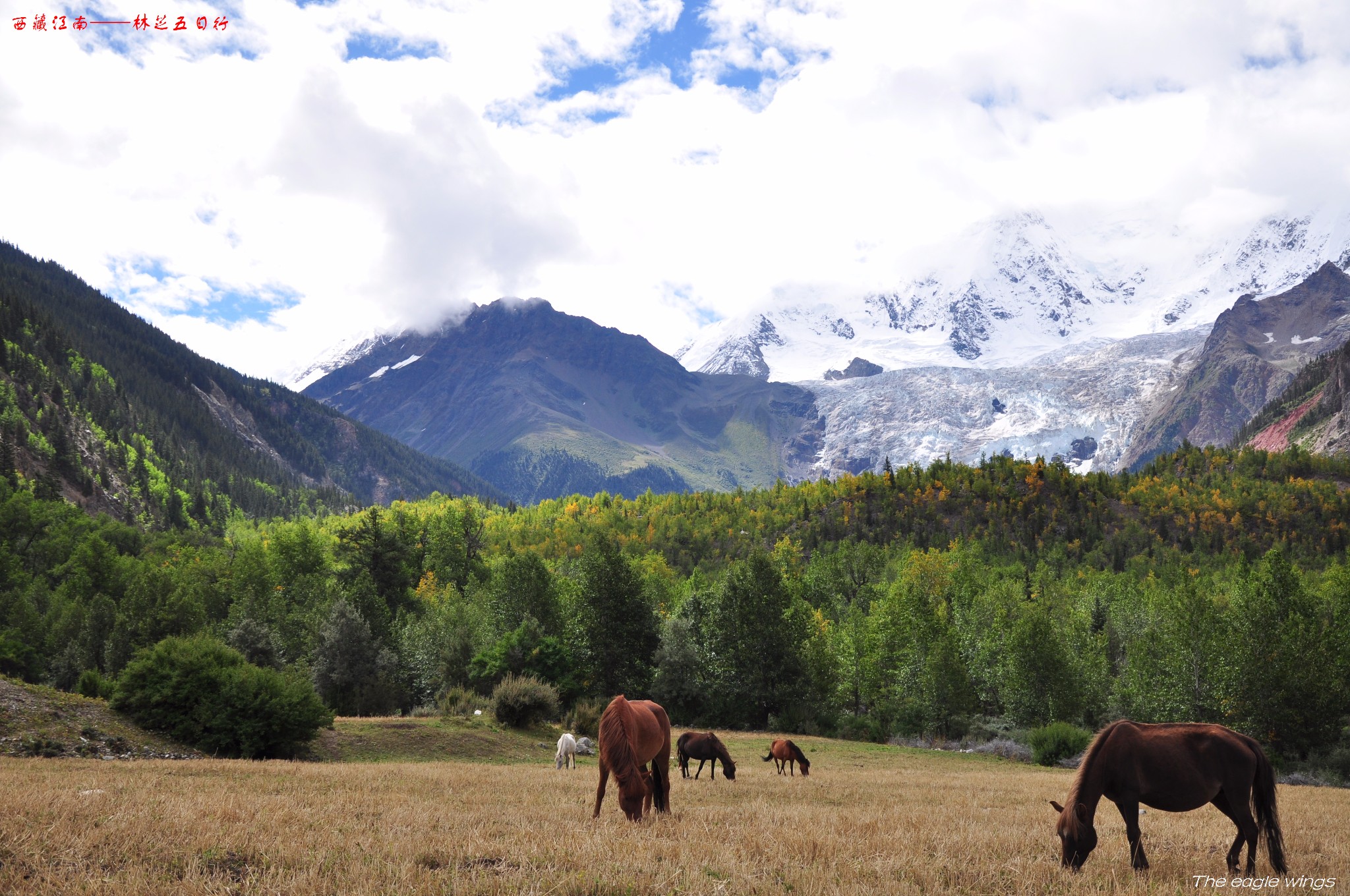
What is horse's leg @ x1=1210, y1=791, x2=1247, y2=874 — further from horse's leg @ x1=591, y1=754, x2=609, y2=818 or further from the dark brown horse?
horse's leg @ x1=591, y1=754, x2=609, y2=818

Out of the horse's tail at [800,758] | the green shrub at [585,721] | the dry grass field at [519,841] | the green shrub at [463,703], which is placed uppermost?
the dry grass field at [519,841]

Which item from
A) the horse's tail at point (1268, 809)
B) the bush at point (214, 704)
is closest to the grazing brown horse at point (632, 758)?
the horse's tail at point (1268, 809)

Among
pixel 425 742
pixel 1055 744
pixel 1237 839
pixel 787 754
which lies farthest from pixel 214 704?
pixel 1055 744

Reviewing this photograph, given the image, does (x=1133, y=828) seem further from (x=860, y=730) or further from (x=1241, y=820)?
(x=860, y=730)

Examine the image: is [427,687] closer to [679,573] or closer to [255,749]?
[255,749]

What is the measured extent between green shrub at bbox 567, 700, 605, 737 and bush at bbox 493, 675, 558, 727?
77.2 inches

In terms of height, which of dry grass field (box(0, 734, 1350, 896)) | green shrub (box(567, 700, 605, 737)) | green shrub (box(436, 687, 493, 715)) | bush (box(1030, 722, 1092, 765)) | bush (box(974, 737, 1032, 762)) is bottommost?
bush (box(974, 737, 1032, 762))

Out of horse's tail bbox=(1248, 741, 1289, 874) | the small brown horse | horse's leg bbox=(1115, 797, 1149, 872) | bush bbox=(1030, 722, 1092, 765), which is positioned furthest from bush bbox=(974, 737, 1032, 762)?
horse's leg bbox=(1115, 797, 1149, 872)

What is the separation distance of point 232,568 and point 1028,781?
92577mm

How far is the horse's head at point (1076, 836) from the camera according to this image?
1165 centimetres

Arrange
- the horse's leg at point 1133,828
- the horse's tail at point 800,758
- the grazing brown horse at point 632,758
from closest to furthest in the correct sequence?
the horse's leg at point 1133,828 → the grazing brown horse at point 632,758 → the horse's tail at point 800,758

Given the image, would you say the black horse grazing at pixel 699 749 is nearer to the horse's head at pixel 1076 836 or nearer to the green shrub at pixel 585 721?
the horse's head at pixel 1076 836

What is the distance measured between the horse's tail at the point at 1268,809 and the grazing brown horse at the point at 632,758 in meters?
9.33

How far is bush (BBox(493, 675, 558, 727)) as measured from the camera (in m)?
42.3
